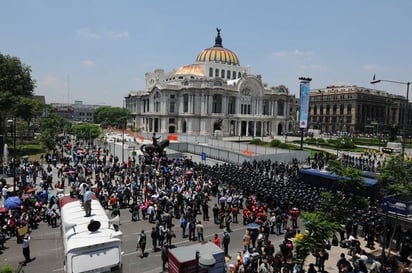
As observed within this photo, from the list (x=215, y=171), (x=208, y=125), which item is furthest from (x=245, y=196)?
(x=208, y=125)

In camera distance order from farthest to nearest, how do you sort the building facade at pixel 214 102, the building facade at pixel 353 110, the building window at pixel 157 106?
the building facade at pixel 353 110 → the building window at pixel 157 106 → the building facade at pixel 214 102

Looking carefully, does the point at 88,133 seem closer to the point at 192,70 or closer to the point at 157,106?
the point at 157,106

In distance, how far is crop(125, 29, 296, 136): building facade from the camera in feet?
277

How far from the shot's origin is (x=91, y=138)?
6003 centimetres

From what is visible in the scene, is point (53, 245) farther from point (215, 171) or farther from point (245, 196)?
point (215, 171)

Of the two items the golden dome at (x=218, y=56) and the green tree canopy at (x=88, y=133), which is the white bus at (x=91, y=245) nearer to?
the green tree canopy at (x=88, y=133)

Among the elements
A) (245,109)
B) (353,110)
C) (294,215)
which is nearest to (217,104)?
(245,109)

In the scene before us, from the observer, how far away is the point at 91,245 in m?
9.93

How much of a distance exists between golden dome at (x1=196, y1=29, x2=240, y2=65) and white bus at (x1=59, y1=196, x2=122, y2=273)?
90765 millimetres

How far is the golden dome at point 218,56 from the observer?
9956 cm

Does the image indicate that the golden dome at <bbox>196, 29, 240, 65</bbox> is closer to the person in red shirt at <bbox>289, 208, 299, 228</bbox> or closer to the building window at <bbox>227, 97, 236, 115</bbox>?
the building window at <bbox>227, 97, 236, 115</bbox>

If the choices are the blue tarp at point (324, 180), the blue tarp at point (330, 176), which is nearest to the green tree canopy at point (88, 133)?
the blue tarp at point (324, 180)

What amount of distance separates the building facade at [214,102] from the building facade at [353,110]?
24772 millimetres

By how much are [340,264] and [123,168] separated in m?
23.6
